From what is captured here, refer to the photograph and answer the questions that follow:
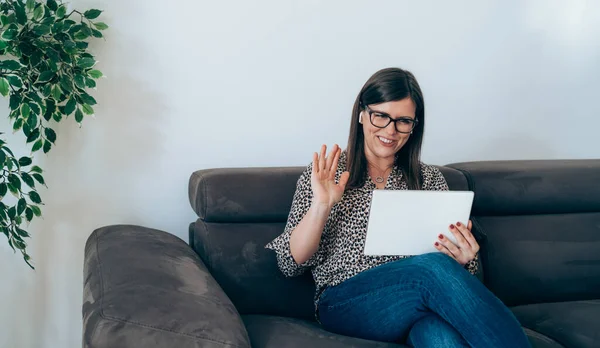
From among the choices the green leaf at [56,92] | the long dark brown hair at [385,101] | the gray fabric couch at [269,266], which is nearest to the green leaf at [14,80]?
the green leaf at [56,92]

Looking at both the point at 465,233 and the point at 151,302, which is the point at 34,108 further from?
the point at 465,233

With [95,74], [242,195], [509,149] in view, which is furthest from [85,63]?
[509,149]

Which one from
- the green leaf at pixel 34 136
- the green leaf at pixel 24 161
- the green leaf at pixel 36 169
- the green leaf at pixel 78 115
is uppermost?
the green leaf at pixel 78 115

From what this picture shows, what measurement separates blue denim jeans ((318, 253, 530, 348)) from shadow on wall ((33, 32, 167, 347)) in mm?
788

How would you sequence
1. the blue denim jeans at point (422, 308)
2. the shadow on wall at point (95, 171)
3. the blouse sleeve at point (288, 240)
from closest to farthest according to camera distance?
the blue denim jeans at point (422, 308)
the blouse sleeve at point (288, 240)
the shadow on wall at point (95, 171)

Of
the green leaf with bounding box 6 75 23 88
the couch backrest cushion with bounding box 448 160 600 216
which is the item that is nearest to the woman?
the couch backrest cushion with bounding box 448 160 600 216

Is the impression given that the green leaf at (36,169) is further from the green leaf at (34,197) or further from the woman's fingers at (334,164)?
the woman's fingers at (334,164)

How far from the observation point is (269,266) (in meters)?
2.06

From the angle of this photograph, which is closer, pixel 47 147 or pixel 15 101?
pixel 15 101

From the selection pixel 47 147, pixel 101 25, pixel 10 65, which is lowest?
pixel 47 147

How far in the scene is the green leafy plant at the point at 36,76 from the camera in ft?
6.14

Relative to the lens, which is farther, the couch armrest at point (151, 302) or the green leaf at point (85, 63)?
the green leaf at point (85, 63)

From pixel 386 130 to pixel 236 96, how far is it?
62 cm

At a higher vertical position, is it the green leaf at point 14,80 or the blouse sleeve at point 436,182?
the green leaf at point 14,80
